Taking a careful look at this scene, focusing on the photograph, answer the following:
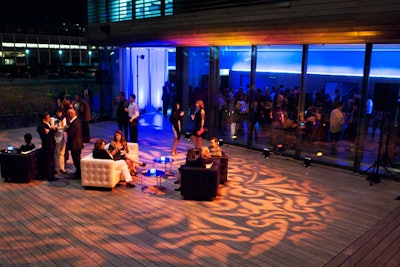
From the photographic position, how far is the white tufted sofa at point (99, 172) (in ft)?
26.3

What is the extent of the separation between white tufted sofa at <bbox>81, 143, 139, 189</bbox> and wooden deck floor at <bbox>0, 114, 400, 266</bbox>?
0.20m

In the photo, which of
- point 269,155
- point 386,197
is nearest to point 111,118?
point 269,155

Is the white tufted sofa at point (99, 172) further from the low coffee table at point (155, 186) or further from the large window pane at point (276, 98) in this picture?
the large window pane at point (276, 98)

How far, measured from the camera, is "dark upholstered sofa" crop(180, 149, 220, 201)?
7520 mm

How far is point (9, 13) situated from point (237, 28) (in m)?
46.4

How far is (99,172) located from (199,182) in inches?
87.3

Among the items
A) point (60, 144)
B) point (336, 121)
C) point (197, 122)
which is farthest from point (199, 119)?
point (336, 121)

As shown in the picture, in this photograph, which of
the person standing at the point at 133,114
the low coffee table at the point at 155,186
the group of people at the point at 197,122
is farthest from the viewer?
the person standing at the point at 133,114

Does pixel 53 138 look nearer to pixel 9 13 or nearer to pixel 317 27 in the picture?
pixel 317 27

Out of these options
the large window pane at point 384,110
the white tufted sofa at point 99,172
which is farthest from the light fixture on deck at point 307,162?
the white tufted sofa at point 99,172

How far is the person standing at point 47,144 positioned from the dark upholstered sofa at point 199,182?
3.23m

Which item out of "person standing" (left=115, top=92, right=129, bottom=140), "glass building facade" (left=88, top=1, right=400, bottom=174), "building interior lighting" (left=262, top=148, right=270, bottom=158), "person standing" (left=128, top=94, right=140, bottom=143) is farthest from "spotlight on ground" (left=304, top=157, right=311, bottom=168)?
"person standing" (left=115, top=92, right=129, bottom=140)

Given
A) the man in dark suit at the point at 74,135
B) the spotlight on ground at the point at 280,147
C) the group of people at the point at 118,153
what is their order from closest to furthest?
the group of people at the point at 118,153 → the man in dark suit at the point at 74,135 → the spotlight on ground at the point at 280,147

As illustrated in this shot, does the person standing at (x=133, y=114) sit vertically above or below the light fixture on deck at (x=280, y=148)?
above
